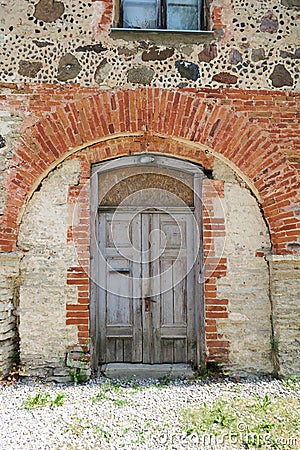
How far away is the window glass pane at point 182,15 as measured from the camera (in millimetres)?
5699

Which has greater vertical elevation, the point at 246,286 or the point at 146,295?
the point at 246,286

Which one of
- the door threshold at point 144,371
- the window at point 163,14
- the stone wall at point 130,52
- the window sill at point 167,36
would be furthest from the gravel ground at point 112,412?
the window at point 163,14

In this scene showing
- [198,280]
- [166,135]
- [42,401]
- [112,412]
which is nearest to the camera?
[112,412]

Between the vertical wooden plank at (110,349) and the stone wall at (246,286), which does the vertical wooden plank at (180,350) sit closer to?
the stone wall at (246,286)

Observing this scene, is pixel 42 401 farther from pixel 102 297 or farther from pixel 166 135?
pixel 166 135

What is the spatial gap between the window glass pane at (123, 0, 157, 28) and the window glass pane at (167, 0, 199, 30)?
199 mm

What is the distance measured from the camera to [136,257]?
553cm

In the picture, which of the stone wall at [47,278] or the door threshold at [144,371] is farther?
the door threshold at [144,371]

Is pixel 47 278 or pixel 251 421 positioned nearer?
pixel 251 421

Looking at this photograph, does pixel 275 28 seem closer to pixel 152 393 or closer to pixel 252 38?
pixel 252 38

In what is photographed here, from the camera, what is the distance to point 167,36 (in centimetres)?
541

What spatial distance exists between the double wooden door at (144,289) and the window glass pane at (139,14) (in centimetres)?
230

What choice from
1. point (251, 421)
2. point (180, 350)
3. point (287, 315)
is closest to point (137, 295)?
point (180, 350)

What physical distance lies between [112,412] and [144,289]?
165cm
